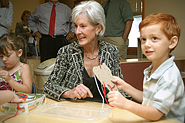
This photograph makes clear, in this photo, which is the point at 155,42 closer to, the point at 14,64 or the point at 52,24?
the point at 14,64

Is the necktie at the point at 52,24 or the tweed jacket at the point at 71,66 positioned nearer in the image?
the tweed jacket at the point at 71,66

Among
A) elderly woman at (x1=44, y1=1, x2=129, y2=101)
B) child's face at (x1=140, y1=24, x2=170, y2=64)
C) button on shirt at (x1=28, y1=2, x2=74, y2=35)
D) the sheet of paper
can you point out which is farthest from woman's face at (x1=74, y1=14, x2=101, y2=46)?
button on shirt at (x1=28, y1=2, x2=74, y2=35)

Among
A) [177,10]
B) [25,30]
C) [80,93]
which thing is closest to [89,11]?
[80,93]

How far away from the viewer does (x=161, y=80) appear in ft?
2.67

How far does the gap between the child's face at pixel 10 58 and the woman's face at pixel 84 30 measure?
573 mm

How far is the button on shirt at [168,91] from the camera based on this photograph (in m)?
0.77

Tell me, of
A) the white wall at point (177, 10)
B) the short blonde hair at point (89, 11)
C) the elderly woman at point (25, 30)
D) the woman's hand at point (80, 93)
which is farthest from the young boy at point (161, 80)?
the elderly woman at point (25, 30)

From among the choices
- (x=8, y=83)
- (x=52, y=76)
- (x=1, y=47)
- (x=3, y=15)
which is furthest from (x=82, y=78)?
(x=3, y=15)

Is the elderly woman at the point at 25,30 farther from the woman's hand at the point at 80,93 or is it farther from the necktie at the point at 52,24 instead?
Result: the woman's hand at the point at 80,93

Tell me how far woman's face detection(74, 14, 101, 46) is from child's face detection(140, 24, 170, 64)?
694 millimetres

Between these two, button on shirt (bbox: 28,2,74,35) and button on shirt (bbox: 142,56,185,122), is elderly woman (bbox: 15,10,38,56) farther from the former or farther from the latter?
button on shirt (bbox: 142,56,185,122)

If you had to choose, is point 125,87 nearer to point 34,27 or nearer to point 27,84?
point 27,84

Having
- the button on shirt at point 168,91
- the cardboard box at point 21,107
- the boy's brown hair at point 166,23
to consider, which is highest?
the boy's brown hair at point 166,23

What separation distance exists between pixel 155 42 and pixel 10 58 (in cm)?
120
